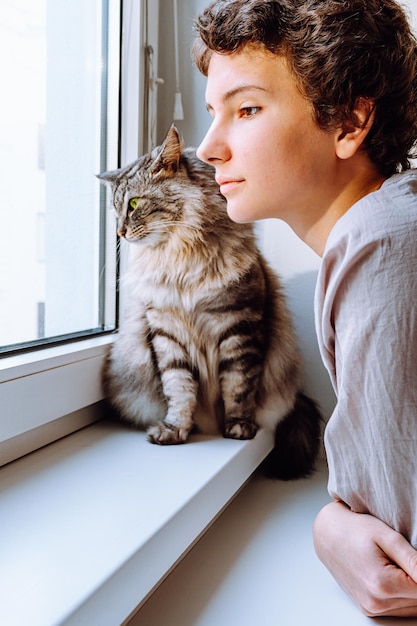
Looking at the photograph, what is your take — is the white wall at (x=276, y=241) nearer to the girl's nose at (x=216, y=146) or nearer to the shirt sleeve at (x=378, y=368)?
the girl's nose at (x=216, y=146)

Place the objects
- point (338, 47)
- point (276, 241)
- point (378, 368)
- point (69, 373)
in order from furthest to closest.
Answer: point (276, 241) < point (69, 373) < point (338, 47) < point (378, 368)

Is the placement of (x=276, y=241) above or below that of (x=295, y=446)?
above

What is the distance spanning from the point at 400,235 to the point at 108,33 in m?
0.99

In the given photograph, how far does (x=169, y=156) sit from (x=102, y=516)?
0.68 meters

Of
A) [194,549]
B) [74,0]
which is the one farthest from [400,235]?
[74,0]

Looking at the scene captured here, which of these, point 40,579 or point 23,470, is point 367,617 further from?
point 23,470

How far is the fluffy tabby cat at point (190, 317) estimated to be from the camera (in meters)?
1.17

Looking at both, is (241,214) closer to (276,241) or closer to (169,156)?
(169,156)

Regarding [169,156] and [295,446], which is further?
[295,446]

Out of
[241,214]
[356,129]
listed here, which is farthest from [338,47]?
[241,214]

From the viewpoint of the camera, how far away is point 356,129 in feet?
2.82

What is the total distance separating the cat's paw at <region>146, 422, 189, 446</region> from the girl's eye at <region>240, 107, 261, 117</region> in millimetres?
618

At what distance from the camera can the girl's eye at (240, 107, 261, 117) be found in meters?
0.84

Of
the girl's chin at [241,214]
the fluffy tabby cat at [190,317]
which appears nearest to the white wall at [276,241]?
the fluffy tabby cat at [190,317]
